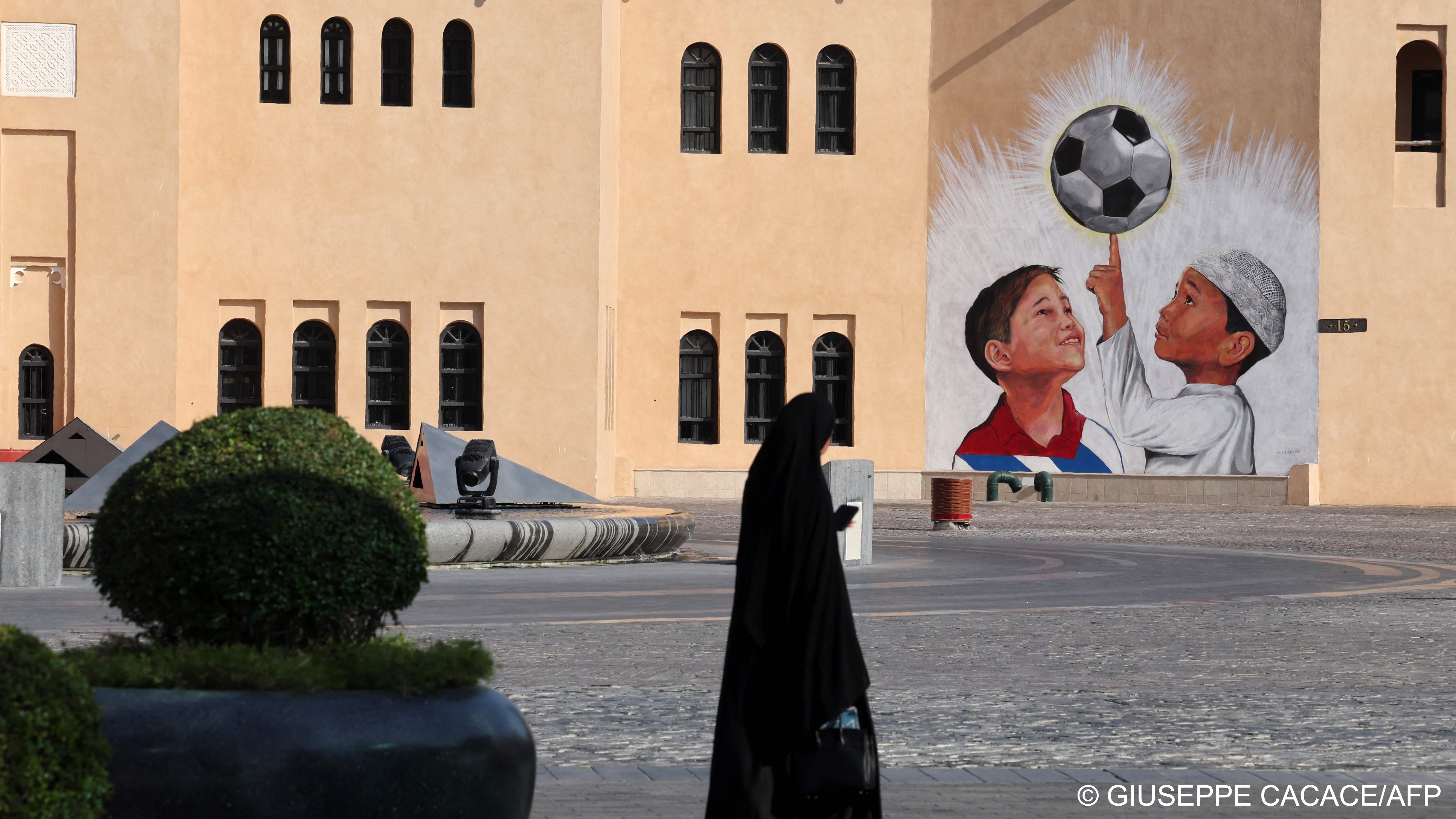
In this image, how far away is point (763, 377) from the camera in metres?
34.3

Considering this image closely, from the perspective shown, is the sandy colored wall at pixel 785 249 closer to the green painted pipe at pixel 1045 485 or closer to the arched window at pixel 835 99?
the arched window at pixel 835 99

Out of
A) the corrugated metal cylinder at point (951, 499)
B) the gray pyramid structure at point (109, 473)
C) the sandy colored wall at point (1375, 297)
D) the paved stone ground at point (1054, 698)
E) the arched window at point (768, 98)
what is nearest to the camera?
the paved stone ground at point (1054, 698)

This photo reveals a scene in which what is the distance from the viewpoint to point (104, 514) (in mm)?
4785

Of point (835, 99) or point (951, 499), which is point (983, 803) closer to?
point (951, 499)

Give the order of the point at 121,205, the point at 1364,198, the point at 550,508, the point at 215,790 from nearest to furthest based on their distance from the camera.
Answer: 1. the point at 215,790
2. the point at 550,508
3. the point at 121,205
4. the point at 1364,198

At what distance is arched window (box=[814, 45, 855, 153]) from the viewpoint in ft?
113

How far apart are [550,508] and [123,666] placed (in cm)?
1506

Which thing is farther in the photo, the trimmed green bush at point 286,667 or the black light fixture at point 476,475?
the black light fixture at point 476,475

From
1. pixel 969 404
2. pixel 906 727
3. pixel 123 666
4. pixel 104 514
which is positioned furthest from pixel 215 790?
pixel 969 404

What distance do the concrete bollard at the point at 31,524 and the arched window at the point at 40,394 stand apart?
58.6 feet

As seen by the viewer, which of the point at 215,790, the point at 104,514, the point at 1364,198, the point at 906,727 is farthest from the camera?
the point at 1364,198

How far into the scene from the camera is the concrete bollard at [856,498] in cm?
1758

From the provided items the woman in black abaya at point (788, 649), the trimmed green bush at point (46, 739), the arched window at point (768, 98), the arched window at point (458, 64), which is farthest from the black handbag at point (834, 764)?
the arched window at point (768, 98)

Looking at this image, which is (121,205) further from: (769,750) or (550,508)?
(769,750)
